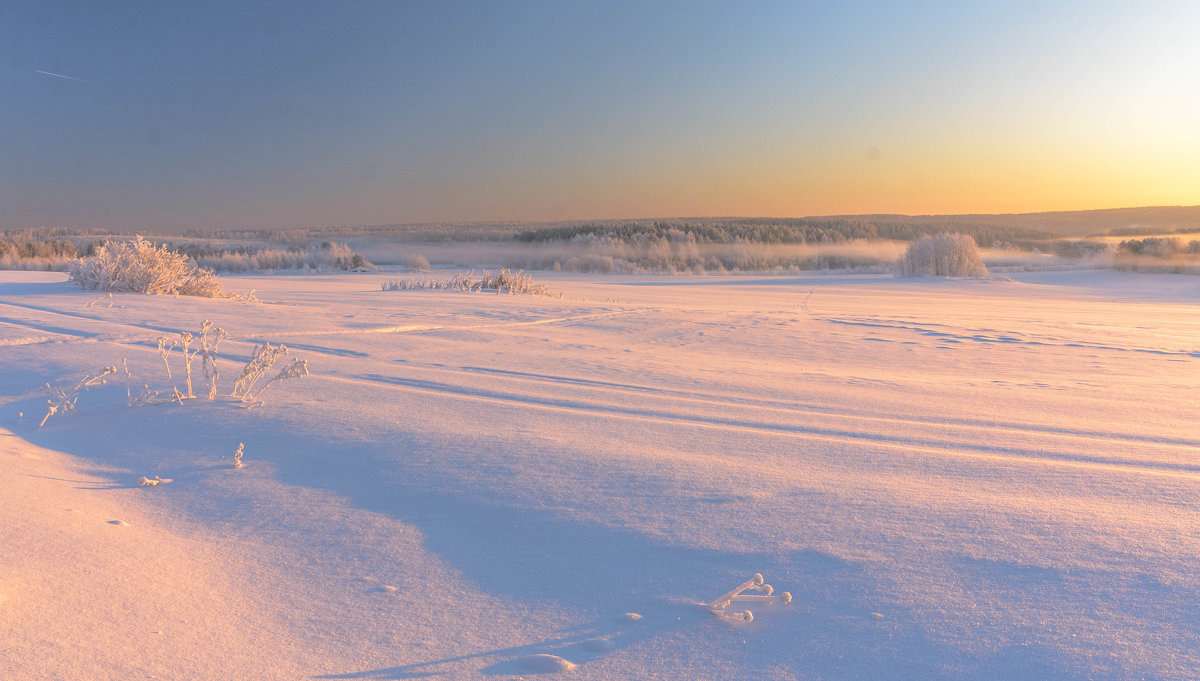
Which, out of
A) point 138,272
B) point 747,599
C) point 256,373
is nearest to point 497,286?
point 138,272

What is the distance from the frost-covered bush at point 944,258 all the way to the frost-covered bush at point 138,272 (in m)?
18.3

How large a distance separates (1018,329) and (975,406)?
4826 millimetres

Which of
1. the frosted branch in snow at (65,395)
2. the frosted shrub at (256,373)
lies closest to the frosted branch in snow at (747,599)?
the frosted shrub at (256,373)

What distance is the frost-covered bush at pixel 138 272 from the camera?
8781mm

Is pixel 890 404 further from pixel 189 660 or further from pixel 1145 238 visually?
pixel 1145 238

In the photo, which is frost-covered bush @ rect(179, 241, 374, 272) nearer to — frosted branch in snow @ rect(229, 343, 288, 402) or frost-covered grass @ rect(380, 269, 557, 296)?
frost-covered grass @ rect(380, 269, 557, 296)

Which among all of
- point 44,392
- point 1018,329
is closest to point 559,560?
point 44,392

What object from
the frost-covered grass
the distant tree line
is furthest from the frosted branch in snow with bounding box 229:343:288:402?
the distant tree line

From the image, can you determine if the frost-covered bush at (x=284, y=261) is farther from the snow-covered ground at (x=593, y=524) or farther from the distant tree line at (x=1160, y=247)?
the distant tree line at (x=1160, y=247)

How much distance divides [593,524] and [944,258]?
21.4 meters

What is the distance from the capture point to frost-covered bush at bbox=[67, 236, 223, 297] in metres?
8.78

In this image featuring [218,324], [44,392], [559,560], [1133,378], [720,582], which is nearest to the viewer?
[720,582]

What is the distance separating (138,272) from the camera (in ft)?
28.7

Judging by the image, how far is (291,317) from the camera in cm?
730
